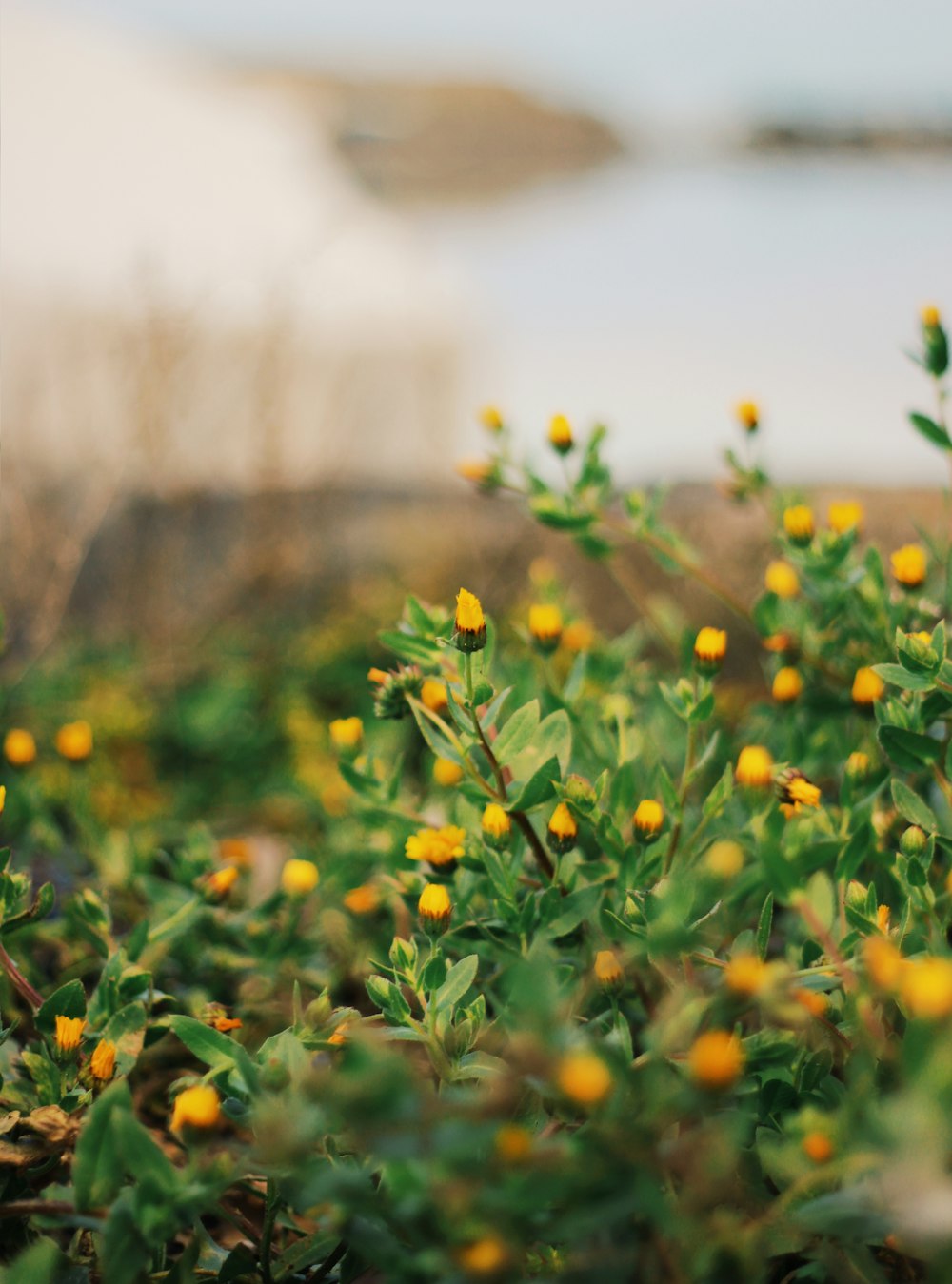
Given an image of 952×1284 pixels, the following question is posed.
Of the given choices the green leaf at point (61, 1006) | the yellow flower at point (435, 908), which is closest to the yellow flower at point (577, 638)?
the yellow flower at point (435, 908)

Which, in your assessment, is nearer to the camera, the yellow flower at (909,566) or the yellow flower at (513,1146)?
the yellow flower at (513,1146)

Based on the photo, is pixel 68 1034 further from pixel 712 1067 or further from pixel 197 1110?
pixel 712 1067

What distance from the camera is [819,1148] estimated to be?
639 mm

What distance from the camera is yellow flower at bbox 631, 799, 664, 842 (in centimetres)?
96

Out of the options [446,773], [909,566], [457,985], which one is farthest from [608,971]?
[909,566]

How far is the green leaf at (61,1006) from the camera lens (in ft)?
3.10

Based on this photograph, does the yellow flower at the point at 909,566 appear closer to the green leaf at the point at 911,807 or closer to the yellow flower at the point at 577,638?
the green leaf at the point at 911,807

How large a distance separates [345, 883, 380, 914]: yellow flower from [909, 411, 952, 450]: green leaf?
80cm

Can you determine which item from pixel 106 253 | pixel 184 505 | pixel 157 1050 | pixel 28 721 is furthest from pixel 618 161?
pixel 157 1050

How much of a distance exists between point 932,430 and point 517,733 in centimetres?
57

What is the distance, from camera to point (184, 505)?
3094mm

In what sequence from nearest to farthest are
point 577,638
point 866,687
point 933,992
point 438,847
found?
point 933,992
point 438,847
point 866,687
point 577,638

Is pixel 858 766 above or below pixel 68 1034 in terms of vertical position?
above

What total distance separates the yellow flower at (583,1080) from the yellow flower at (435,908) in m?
0.35
